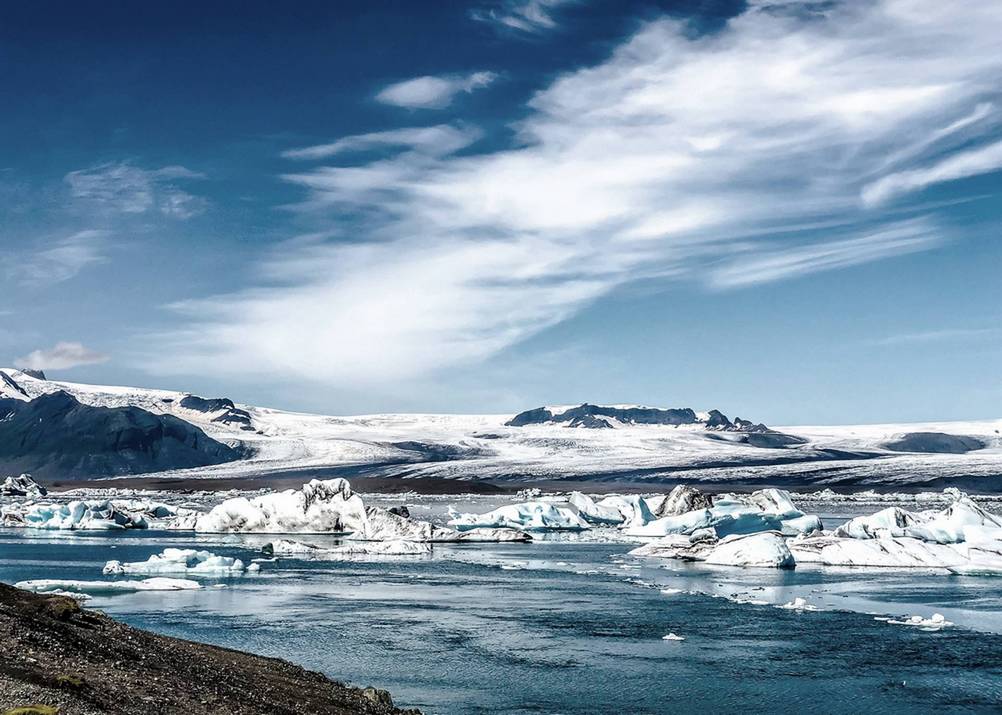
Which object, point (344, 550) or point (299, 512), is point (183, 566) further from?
point (299, 512)

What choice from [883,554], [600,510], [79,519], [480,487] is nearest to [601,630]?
[883,554]

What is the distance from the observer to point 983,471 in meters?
126

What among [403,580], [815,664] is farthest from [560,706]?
[403,580]

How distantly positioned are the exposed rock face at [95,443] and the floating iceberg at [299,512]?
114 meters

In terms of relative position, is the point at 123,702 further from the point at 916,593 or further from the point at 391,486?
the point at 391,486

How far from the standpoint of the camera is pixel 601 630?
64.8 feet

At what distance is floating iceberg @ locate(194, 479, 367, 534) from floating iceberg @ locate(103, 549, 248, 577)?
1567 cm

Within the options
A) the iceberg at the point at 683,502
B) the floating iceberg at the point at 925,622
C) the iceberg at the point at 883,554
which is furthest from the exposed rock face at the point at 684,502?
the floating iceberg at the point at 925,622

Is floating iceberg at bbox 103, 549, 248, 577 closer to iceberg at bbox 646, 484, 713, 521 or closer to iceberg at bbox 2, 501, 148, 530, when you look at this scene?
iceberg at bbox 2, 501, 148, 530

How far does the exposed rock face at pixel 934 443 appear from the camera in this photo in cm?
18900

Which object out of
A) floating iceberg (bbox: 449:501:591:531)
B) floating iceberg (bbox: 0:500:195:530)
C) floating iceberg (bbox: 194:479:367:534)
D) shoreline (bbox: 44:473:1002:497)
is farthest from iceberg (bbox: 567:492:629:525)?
shoreline (bbox: 44:473:1002:497)

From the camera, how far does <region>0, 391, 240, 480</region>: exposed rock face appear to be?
508 ft

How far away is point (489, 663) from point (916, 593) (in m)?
13.6

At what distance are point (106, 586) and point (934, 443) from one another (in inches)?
7458
